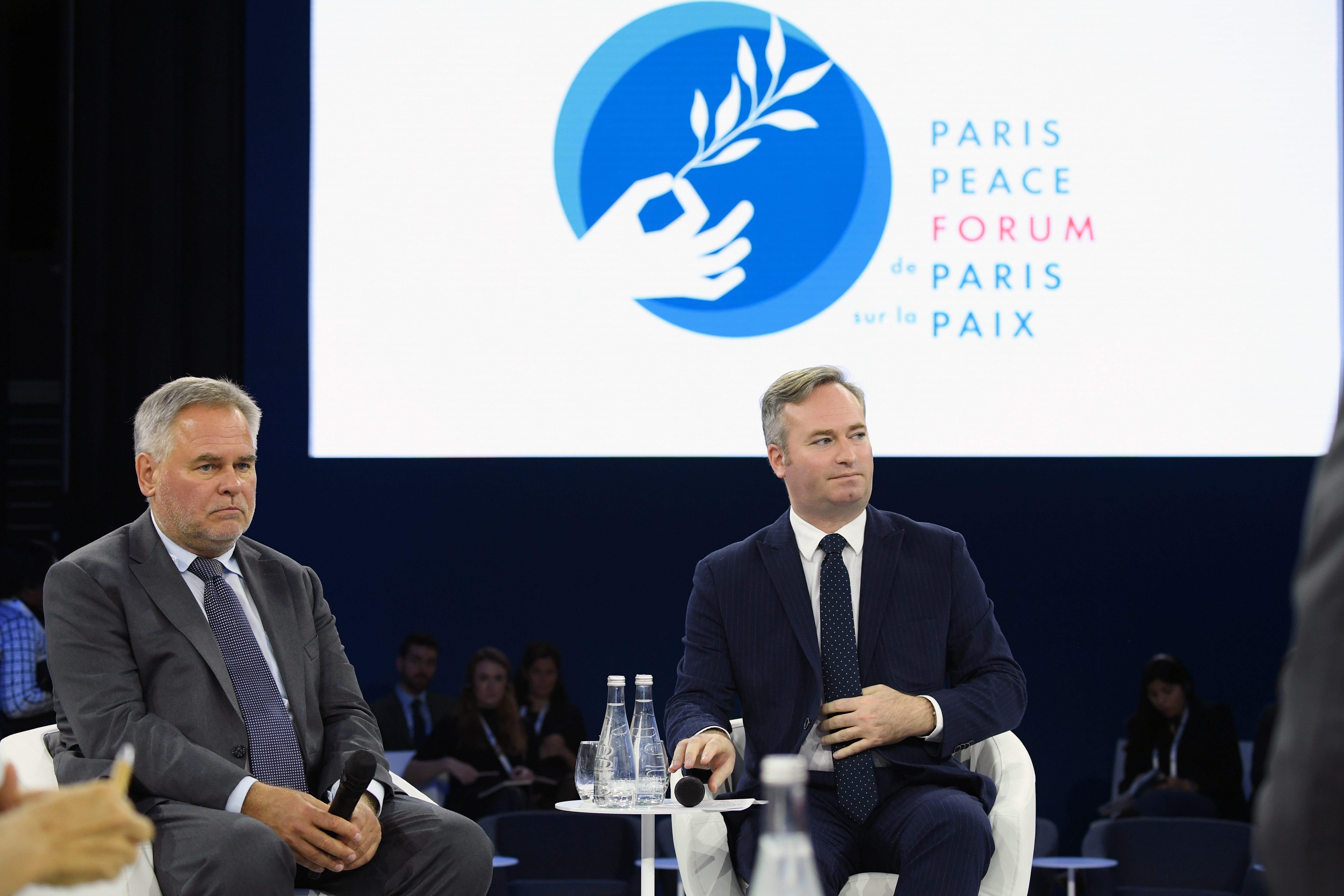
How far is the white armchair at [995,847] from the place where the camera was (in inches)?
96.6

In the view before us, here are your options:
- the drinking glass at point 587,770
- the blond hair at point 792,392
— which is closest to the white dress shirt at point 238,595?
the drinking glass at point 587,770

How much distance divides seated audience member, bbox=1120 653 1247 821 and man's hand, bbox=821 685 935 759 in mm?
2238

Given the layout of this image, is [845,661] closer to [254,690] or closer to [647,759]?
[647,759]

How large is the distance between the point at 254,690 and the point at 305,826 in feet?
1.07

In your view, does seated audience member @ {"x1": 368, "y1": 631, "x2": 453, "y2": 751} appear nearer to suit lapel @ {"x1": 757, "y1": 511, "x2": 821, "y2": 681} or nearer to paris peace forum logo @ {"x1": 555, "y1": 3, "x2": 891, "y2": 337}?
paris peace forum logo @ {"x1": 555, "y1": 3, "x2": 891, "y2": 337}

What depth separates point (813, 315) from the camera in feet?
14.2

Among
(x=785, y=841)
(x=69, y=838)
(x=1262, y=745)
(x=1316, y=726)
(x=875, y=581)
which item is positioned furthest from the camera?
(x=1262, y=745)

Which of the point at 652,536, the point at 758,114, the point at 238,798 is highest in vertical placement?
the point at 758,114

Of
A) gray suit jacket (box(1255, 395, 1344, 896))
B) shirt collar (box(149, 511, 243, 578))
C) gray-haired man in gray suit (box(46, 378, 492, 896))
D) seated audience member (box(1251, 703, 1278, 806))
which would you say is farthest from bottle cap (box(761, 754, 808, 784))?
seated audience member (box(1251, 703, 1278, 806))

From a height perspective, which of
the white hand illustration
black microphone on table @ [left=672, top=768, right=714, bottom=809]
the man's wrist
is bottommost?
the man's wrist

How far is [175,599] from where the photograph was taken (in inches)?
95.9

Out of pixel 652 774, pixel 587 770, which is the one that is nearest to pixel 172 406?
pixel 587 770

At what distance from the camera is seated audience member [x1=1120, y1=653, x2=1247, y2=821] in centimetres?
436

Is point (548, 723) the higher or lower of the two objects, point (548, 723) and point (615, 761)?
the lower
